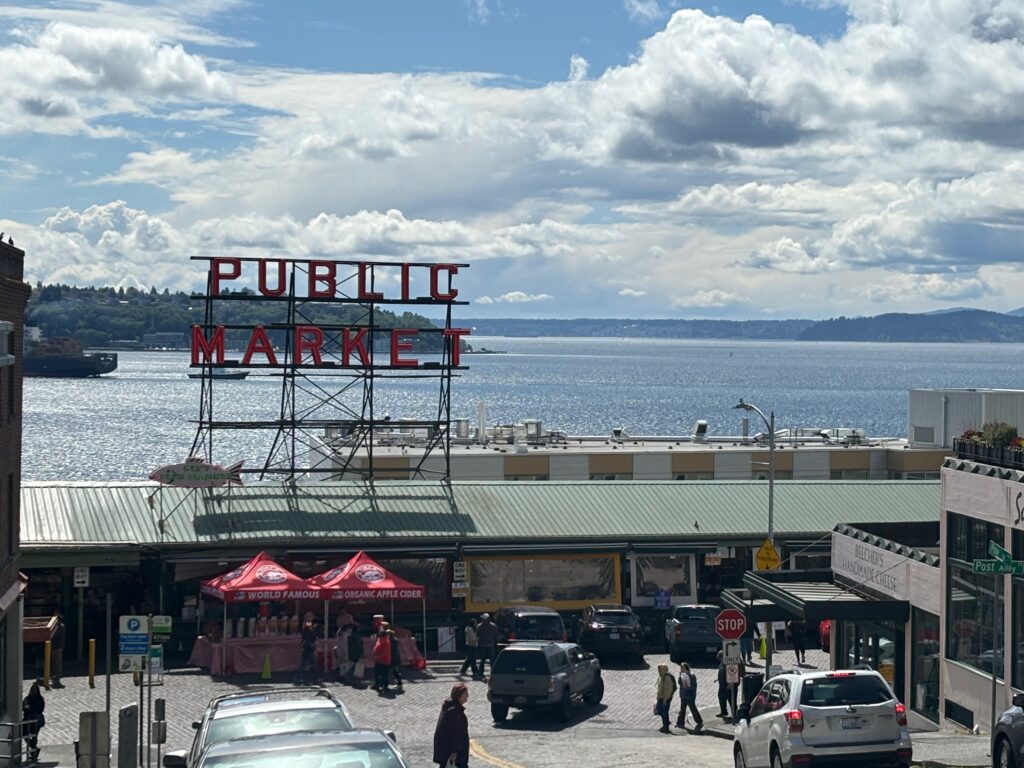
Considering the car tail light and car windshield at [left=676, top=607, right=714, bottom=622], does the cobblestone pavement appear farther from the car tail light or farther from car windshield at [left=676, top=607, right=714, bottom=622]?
the car tail light

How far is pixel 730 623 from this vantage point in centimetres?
3083

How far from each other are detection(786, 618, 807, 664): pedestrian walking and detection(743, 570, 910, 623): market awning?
10.8ft

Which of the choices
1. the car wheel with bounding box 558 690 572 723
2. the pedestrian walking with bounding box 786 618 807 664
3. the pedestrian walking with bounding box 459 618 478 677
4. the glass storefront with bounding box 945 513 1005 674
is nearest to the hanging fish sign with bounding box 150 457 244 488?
the pedestrian walking with bounding box 459 618 478 677

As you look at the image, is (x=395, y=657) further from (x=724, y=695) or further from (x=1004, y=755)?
(x=1004, y=755)

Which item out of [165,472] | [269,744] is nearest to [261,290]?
[165,472]

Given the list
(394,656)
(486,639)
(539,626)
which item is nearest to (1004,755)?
(394,656)

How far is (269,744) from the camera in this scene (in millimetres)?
14523

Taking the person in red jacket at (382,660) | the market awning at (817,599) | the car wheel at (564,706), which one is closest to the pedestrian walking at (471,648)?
the person in red jacket at (382,660)

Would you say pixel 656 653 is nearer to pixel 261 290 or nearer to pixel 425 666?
pixel 425 666

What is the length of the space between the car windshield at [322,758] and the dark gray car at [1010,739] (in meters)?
9.20

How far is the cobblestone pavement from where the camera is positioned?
87.9 feet

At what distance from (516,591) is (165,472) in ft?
32.3

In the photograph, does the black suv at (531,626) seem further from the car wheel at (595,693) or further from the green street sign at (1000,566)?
the green street sign at (1000,566)

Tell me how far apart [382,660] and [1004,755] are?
695 inches
